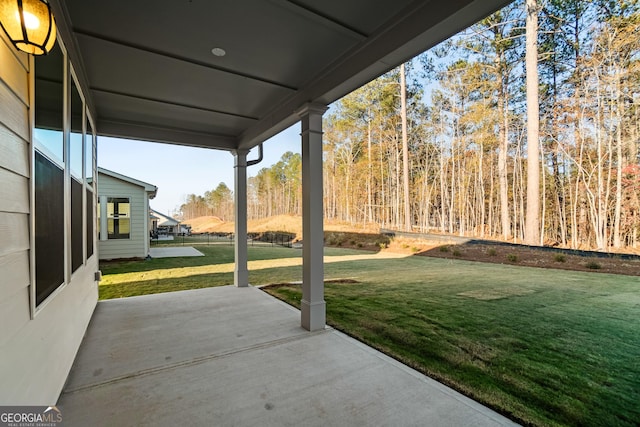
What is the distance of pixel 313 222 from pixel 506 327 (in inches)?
106

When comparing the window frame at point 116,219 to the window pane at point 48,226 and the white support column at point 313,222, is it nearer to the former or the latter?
the window pane at point 48,226

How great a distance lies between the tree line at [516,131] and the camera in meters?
8.50

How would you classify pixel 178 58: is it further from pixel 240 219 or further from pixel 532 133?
pixel 532 133

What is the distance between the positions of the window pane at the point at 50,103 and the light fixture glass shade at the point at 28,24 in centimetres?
43

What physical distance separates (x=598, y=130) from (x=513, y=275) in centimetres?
636

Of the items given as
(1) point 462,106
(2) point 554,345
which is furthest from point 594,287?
(1) point 462,106

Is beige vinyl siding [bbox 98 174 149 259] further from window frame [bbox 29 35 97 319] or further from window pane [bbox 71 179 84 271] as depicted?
window pane [bbox 71 179 84 271]

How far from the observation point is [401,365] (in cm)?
235

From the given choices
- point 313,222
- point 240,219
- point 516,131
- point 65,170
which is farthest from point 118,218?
point 516,131

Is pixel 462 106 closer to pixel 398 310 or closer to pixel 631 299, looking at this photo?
pixel 631 299

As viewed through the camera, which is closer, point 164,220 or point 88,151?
point 88,151

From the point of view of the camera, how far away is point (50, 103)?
1.83 m

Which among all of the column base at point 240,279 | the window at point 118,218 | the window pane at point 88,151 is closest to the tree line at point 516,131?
the column base at point 240,279

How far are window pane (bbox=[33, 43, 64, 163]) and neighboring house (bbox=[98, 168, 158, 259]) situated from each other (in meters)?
7.99
